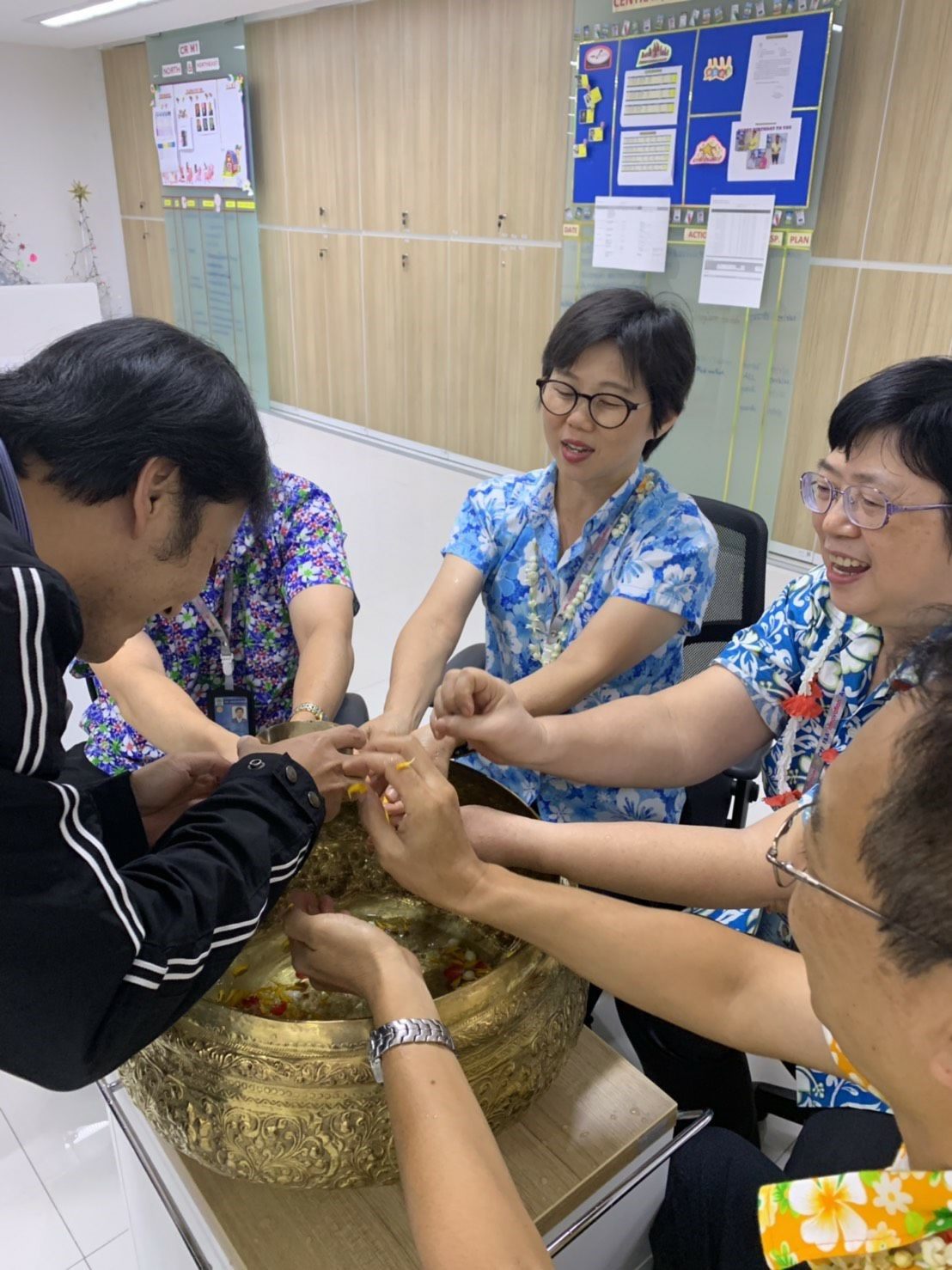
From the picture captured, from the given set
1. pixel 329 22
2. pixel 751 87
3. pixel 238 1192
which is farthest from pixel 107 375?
pixel 329 22

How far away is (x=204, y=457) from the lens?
3.25 ft

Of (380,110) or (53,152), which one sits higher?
(380,110)

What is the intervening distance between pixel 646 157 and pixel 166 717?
12.8 feet

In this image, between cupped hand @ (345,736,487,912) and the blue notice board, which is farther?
the blue notice board

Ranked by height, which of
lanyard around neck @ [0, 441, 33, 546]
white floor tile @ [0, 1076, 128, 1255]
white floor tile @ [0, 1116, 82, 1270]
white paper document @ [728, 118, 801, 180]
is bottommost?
white floor tile @ [0, 1076, 128, 1255]

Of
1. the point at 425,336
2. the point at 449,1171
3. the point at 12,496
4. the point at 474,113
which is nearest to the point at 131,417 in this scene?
the point at 12,496

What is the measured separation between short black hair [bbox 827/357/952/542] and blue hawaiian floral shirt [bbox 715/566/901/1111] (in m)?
0.23

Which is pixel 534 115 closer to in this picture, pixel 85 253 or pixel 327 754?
pixel 327 754

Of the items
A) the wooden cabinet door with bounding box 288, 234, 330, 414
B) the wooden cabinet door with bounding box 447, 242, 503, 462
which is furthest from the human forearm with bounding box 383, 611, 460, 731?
the wooden cabinet door with bounding box 288, 234, 330, 414

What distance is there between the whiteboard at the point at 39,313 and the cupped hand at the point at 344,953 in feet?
11.7

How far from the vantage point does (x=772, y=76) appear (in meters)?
3.71

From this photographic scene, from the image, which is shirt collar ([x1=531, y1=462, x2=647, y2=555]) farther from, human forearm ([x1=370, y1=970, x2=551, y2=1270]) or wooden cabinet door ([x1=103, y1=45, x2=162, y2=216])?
wooden cabinet door ([x1=103, y1=45, x2=162, y2=216])

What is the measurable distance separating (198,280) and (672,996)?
7.86 m

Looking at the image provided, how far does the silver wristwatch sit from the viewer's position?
747mm
